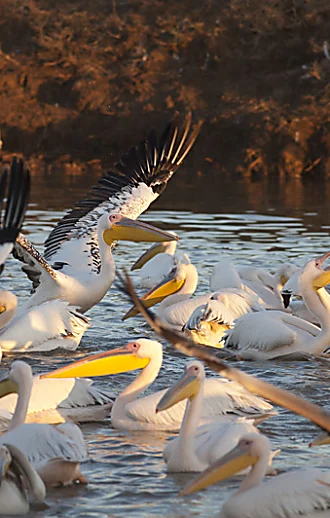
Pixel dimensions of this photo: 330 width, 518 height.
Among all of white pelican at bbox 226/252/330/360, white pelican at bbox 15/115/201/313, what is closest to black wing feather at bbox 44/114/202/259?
white pelican at bbox 15/115/201/313

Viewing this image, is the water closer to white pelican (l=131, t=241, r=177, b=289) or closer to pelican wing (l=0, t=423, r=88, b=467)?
pelican wing (l=0, t=423, r=88, b=467)

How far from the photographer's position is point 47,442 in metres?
4.15

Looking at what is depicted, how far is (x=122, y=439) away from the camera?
191 inches

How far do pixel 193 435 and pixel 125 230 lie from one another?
3480 millimetres

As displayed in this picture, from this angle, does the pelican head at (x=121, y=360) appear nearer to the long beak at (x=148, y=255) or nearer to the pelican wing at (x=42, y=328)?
the pelican wing at (x=42, y=328)

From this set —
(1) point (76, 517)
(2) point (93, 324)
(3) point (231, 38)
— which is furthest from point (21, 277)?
(3) point (231, 38)

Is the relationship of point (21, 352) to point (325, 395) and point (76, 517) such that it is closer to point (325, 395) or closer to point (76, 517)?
point (325, 395)

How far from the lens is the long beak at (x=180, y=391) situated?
13.8 ft

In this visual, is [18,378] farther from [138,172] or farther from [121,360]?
[138,172]

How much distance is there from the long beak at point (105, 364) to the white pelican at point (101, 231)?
183cm

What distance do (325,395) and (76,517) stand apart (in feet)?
6.85

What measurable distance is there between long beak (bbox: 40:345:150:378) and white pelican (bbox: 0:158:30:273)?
1.05m

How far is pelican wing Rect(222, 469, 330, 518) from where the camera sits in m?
3.67

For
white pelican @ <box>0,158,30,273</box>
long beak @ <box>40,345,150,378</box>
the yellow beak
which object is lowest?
long beak @ <box>40,345,150,378</box>
